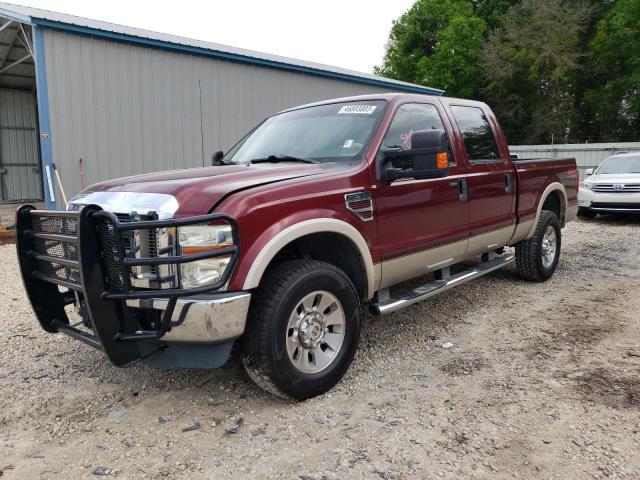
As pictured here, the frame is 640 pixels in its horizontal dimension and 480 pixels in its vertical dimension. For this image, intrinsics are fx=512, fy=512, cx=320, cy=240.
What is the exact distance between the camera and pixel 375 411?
3.04 metres

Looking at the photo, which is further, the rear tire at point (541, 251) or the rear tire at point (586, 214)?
the rear tire at point (586, 214)

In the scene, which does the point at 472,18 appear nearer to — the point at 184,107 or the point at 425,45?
the point at 425,45

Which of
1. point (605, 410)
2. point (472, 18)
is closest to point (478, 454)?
point (605, 410)

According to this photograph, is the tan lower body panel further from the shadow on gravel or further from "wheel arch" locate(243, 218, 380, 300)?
the shadow on gravel

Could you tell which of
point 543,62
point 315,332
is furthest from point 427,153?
point 543,62

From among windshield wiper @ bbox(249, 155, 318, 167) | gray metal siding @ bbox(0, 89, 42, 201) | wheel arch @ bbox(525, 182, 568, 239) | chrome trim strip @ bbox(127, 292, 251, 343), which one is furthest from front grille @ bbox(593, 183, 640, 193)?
gray metal siding @ bbox(0, 89, 42, 201)

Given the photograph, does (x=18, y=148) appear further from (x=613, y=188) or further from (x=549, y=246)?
(x=613, y=188)

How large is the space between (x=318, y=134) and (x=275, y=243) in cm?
140

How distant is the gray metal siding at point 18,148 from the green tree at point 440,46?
26.1 meters

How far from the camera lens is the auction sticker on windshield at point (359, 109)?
392cm

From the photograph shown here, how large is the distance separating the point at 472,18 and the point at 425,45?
381 cm

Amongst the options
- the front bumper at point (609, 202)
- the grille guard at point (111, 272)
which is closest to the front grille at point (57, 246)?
the grille guard at point (111, 272)

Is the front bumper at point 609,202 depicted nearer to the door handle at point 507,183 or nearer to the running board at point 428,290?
the running board at point 428,290

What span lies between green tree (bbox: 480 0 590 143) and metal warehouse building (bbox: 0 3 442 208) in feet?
71.1
